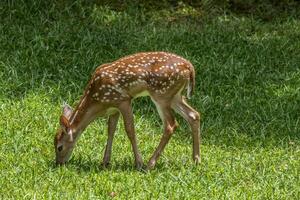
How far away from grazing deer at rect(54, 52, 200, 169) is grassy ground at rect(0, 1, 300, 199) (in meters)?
0.24

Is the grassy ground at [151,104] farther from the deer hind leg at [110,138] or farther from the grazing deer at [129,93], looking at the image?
the grazing deer at [129,93]

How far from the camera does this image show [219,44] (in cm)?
1338

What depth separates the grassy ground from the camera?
8242 mm

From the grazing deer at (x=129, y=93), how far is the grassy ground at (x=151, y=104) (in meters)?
0.24

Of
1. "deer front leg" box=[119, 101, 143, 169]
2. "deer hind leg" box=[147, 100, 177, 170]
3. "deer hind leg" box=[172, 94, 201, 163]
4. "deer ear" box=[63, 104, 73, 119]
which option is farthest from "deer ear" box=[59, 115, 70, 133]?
"deer hind leg" box=[172, 94, 201, 163]

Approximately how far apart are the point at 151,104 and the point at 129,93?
2.49 metres

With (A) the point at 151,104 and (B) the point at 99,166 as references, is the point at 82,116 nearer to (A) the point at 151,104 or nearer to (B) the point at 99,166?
(B) the point at 99,166

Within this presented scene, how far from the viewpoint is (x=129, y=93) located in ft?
29.1

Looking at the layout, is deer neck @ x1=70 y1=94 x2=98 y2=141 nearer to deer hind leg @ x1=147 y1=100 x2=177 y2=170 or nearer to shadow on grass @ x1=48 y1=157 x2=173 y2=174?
shadow on grass @ x1=48 y1=157 x2=173 y2=174

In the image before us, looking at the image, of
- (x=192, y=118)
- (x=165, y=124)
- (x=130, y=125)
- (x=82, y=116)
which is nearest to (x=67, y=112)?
(x=82, y=116)

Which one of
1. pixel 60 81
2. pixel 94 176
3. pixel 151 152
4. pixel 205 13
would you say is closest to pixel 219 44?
pixel 205 13

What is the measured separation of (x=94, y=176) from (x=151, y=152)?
1362mm

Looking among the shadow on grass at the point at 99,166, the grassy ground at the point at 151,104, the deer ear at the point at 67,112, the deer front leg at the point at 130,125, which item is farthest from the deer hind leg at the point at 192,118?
the deer ear at the point at 67,112

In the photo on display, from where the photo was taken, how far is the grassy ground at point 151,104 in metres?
8.24
